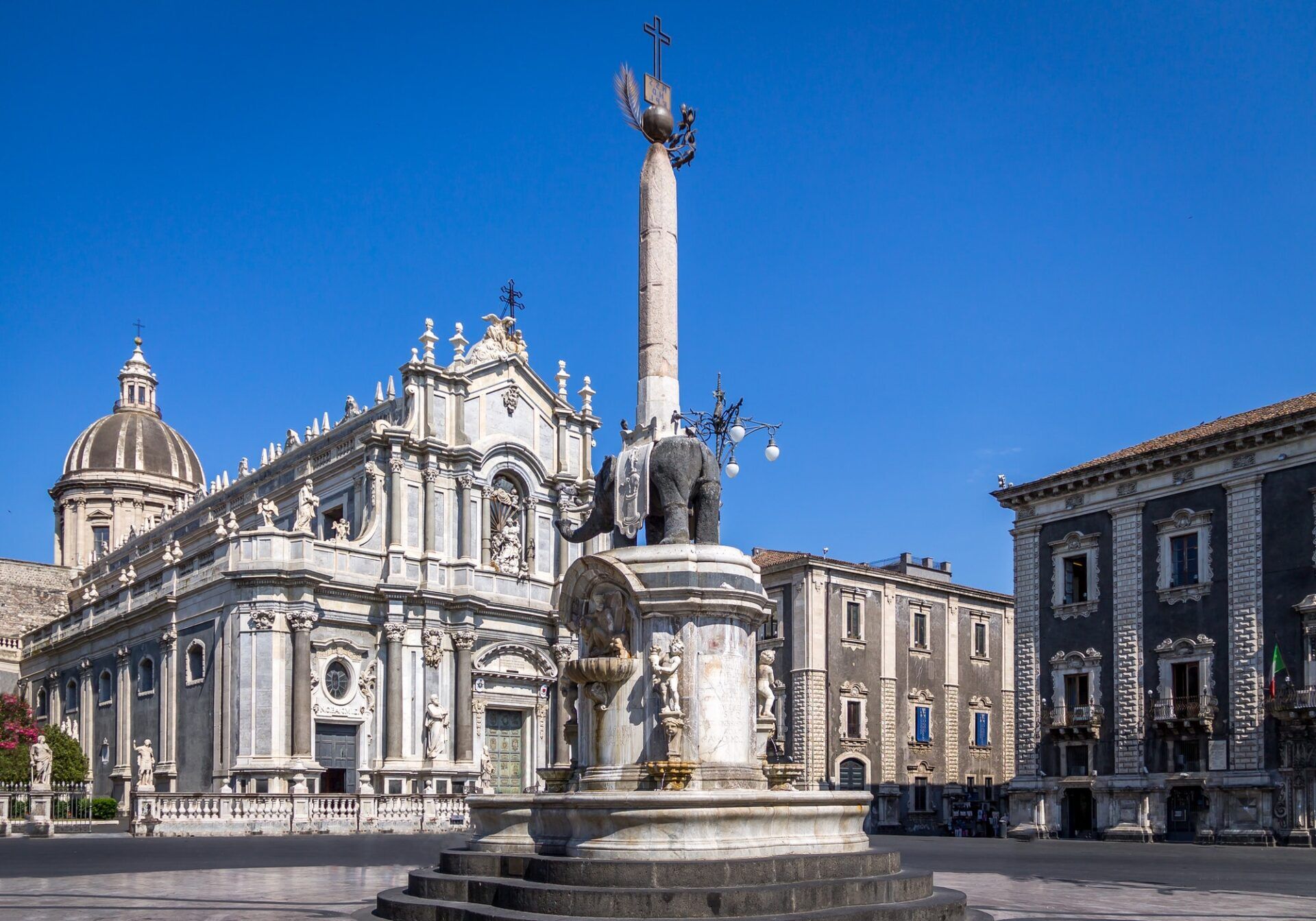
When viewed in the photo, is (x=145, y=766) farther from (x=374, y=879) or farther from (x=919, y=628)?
(x=919, y=628)

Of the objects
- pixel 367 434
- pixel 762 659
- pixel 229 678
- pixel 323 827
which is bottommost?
pixel 323 827

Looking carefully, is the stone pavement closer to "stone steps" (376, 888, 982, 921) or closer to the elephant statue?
"stone steps" (376, 888, 982, 921)

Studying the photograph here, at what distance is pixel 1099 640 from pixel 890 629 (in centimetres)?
1362

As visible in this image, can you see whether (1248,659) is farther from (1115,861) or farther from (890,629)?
(890,629)

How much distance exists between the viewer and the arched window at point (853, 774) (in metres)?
52.8

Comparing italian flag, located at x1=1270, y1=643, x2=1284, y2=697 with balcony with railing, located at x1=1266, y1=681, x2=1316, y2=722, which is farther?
italian flag, located at x1=1270, y1=643, x2=1284, y2=697

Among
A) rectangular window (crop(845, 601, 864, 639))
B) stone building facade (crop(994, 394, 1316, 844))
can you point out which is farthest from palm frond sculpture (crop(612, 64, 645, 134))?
rectangular window (crop(845, 601, 864, 639))

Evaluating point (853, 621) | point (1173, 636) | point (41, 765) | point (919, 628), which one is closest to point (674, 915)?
point (1173, 636)

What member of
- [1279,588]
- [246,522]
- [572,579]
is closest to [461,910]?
[572,579]

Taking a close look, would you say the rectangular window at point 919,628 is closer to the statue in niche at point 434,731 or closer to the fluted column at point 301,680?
the statue in niche at point 434,731

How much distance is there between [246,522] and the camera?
5338 cm

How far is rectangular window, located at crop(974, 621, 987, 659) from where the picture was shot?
5950 cm

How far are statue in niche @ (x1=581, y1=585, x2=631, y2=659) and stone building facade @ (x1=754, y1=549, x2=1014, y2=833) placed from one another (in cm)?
3354

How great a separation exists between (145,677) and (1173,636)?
3356 centimetres
